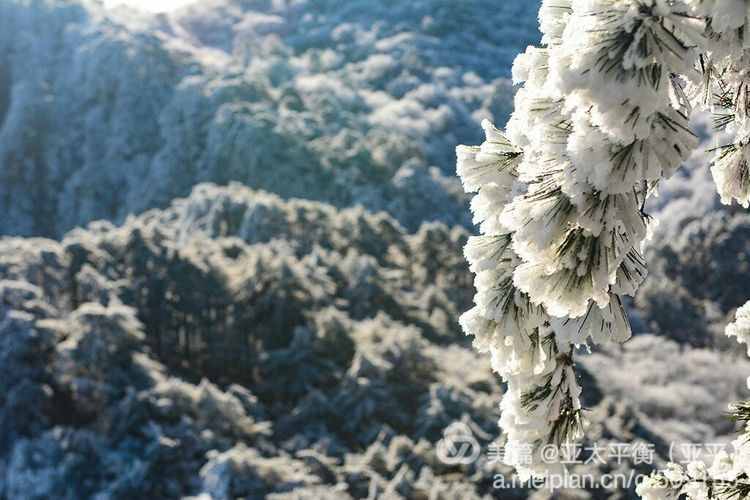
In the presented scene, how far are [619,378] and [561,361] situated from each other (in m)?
31.3

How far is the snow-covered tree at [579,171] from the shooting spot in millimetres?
2443

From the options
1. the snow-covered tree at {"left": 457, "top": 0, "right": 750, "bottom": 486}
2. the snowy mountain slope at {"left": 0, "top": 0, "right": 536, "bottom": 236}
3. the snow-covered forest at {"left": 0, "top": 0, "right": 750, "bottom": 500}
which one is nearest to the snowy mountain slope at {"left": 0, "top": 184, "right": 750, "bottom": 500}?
the snow-covered forest at {"left": 0, "top": 0, "right": 750, "bottom": 500}

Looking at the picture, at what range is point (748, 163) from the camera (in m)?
3.44

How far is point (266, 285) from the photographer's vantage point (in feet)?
98.0

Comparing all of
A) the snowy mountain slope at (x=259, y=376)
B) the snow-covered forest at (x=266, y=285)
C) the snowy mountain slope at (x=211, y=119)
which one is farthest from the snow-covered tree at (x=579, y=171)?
the snowy mountain slope at (x=211, y=119)

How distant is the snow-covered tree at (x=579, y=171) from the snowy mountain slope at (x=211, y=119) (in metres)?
48.2

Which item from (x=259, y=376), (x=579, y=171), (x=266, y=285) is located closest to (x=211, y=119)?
Result: (x=266, y=285)

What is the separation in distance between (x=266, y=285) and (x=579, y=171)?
27730mm

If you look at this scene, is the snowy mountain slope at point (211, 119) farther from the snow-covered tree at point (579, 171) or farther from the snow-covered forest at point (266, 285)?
the snow-covered tree at point (579, 171)

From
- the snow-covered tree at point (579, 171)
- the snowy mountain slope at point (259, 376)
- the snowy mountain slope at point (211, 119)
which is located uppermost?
the snowy mountain slope at point (211, 119)

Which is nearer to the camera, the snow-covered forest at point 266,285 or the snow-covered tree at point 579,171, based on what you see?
the snow-covered tree at point 579,171

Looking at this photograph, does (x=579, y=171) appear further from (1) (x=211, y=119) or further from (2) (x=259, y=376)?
(1) (x=211, y=119)

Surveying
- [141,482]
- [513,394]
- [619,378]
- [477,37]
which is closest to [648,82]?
[513,394]

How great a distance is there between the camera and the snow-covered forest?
20891mm
